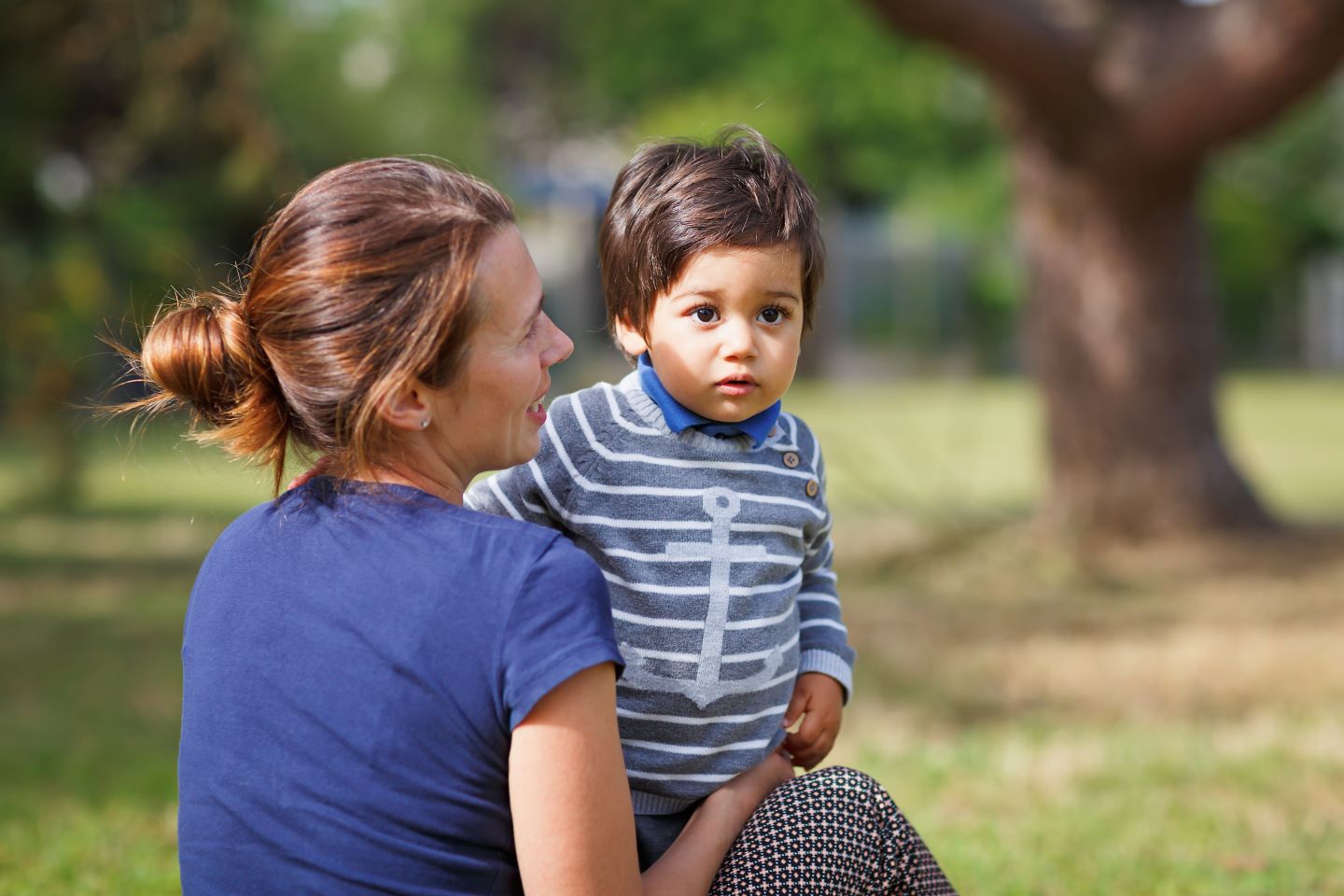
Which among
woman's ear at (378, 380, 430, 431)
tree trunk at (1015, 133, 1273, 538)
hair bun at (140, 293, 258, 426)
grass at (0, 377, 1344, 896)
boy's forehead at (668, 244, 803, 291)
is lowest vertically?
grass at (0, 377, 1344, 896)

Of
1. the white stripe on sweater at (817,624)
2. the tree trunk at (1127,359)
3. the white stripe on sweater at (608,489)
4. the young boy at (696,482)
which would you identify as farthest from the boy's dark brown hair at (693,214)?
the tree trunk at (1127,359)

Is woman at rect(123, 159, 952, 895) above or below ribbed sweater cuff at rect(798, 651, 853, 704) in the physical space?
above

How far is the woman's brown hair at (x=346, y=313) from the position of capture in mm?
1526

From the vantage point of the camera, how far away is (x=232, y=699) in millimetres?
1546

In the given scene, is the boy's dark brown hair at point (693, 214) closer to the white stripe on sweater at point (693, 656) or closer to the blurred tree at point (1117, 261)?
the white stripe on sweater at point (693, 656)

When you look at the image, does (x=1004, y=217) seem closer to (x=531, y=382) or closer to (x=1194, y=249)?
(x=1194, y=249)

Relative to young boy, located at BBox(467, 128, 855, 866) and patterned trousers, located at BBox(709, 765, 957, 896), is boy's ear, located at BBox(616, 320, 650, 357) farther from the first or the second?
patterned trousers, located at BBox(709, 765, 957, 896)

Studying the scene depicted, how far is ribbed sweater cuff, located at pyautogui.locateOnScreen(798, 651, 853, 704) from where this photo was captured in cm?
211

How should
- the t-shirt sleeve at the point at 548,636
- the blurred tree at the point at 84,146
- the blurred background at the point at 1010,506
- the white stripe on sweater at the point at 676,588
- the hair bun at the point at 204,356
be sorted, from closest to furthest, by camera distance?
the t-shirt sleeve at the point at 548,636 → the hair bun at the point at 204,356 → the white stripe on sweater at the point at 676,588 → the blurred background at the point at 1010,506 → the blurred tree at the point at 84,146

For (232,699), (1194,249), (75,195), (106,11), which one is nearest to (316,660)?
(232,699)

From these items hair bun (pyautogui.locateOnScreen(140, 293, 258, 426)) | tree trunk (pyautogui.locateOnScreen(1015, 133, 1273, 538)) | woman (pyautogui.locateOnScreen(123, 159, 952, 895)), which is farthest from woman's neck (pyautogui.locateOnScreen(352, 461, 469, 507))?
tree trunk (pyautogui.locateOnScreen(1015, 133, 1273, 538))

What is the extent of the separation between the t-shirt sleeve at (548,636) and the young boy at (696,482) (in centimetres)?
47

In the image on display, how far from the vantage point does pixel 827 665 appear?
2.12 meters

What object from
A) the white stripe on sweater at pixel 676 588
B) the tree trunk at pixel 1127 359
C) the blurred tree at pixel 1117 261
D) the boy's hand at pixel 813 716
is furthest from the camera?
the tree trunk at pixel 1127 359
